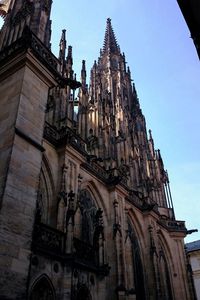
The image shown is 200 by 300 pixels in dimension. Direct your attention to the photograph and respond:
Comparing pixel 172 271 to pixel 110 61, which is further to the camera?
pixel 110 61

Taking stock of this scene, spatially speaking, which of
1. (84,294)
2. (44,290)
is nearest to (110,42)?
(84,294)

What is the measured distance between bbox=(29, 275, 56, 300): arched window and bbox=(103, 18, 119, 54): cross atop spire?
31.7 m

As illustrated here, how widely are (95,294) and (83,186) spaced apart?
5730mm

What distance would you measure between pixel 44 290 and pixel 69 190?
488 centimetres

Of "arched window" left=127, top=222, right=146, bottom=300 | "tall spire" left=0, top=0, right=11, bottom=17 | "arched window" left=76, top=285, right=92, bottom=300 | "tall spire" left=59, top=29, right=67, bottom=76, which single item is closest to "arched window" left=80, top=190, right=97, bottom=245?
"arched window" left=127, top=222, right=146, bottom=300

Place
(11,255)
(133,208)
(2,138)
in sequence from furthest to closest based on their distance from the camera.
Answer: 1. (133,208)
2. (2,138)
3. (11,255)

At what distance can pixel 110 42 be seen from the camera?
130 ft

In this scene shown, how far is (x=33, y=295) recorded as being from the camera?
9.02m

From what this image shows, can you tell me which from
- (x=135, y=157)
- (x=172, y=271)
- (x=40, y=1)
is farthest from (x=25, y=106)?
(x=172, y=271)

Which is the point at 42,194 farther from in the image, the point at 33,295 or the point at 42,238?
the point at 33,295

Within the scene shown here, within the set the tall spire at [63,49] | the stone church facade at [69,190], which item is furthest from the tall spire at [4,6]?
the tall spire at [63,49]

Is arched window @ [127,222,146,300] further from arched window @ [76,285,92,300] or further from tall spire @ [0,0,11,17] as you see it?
tall spire @ [0,0,11,17]

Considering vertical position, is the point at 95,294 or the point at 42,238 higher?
the point at 42,238

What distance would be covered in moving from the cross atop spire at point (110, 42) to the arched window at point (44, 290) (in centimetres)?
3166
